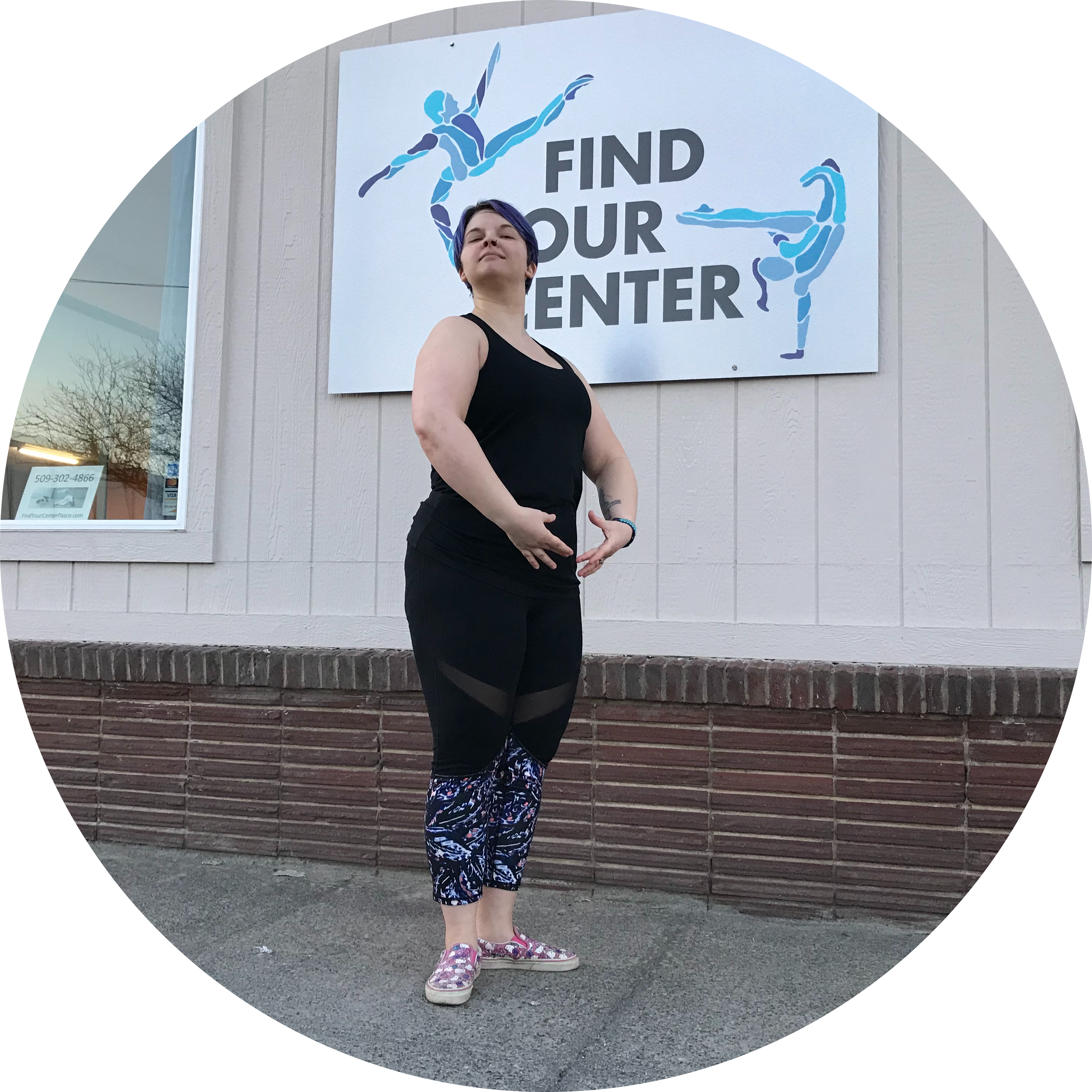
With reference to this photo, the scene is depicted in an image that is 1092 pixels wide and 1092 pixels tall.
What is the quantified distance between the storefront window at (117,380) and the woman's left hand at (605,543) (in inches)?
89.0

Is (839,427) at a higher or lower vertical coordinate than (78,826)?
higher

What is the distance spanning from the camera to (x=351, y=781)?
3.75 meters

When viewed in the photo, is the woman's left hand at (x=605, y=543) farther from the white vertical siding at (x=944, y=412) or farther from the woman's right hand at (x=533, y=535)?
the white vertical siding at (x=944, y=412)

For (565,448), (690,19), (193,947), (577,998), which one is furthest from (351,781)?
(690,19)

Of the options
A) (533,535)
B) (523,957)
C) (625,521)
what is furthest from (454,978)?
(625,521)

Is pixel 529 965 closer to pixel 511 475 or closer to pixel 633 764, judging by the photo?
pixel 633 764

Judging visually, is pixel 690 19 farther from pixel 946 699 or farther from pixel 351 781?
pixel 351 781

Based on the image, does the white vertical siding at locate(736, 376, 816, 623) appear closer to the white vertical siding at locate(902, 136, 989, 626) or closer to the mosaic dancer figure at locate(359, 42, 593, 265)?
the white vertical siding at locate(902, 136, 989, 626)

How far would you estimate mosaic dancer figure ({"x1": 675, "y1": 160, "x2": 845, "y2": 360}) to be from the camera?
134 inches

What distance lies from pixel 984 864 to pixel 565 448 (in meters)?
1.96

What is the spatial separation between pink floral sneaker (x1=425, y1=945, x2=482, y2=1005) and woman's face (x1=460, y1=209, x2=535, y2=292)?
1746mm

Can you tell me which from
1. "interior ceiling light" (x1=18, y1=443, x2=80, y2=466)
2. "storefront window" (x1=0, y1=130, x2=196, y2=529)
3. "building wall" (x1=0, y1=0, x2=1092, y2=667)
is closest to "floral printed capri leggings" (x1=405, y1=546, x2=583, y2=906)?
"building wall" (x1=0, y1=0, x2=1092, y2=667)

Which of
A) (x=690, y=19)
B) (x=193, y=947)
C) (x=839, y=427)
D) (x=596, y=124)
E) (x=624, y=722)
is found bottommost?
(x=193, y=947)

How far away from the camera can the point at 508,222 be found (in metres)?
2.55
